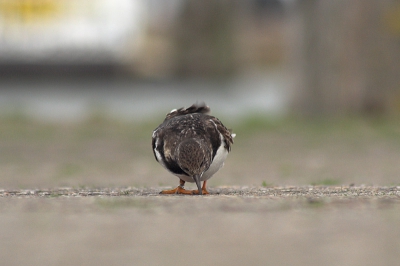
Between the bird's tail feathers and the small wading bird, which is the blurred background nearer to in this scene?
the bird's tail feathers

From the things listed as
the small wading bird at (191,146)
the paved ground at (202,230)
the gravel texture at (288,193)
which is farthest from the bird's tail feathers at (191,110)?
the paved ground at (202,230)

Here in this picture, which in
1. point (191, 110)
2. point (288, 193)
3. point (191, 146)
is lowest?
point (288, 193)

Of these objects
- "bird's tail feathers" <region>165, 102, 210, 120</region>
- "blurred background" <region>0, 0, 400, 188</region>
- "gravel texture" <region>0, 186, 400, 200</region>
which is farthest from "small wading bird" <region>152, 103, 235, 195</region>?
"blurred background" <region>0, 0, 400, 188</region>

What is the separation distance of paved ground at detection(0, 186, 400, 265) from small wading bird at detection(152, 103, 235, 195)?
0.42m

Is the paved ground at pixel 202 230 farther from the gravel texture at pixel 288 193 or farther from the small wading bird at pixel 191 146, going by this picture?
the small wading bird at pixel 191 146

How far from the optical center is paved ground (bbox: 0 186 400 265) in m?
3.32

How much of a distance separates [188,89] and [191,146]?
19.0 meters

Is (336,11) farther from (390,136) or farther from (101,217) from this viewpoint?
(101,217)

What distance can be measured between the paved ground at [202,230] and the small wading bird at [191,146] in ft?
1.38

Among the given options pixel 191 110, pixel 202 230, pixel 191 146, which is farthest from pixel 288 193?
pixel 202 230

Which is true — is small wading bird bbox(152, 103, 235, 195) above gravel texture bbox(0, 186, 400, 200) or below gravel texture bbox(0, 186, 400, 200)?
above

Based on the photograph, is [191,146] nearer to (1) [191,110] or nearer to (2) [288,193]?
(2) [288,193]

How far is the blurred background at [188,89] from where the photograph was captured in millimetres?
9742

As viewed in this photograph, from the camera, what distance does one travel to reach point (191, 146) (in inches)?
204
